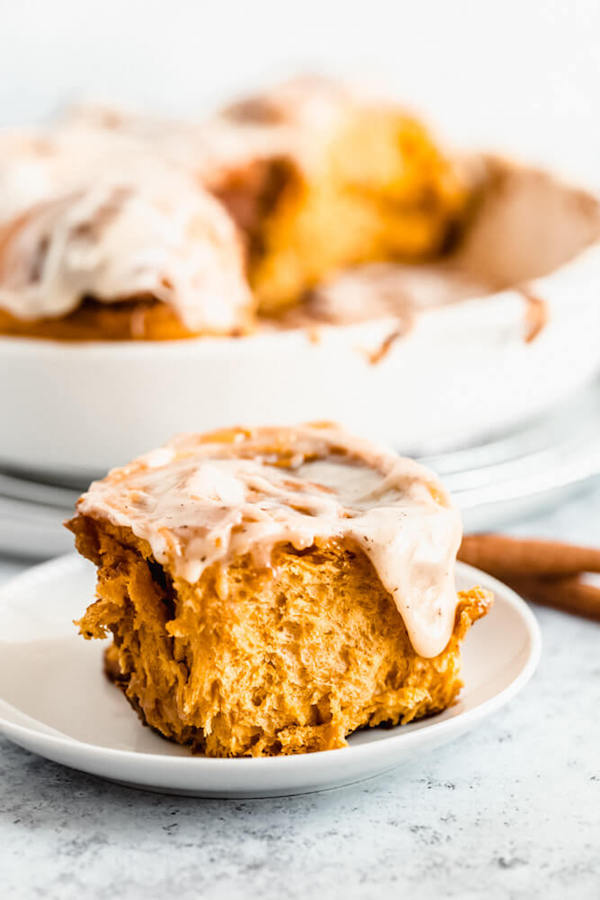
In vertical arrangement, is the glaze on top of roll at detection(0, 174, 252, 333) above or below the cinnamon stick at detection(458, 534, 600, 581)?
above

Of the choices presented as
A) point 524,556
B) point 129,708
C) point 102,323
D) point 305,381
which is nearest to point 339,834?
point 129,708

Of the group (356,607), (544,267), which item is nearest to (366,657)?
(356,607)

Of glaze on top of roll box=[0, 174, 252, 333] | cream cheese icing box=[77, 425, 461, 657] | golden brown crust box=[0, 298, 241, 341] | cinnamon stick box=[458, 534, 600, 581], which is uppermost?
cream cheese icing box=[77, 425, 461, 657]

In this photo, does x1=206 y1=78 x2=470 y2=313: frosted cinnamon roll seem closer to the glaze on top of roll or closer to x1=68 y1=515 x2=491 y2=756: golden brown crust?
the glaze on top of roll

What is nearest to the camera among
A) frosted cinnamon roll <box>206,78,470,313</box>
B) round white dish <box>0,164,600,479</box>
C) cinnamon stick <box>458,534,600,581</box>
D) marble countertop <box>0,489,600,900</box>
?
marble countertop <box>0,489,600,900</box>

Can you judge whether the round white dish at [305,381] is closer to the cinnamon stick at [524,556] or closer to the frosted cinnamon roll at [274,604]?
the cinnamon stick at [524,556]

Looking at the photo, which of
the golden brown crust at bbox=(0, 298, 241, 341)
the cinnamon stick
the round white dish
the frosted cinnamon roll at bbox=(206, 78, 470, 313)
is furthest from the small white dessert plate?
the frosted cinnamon roll at bbox=(206, 78, 470, 313)

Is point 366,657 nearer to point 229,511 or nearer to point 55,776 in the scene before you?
point 229,511

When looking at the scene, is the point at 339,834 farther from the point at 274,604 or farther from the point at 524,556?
the point at 524,556
